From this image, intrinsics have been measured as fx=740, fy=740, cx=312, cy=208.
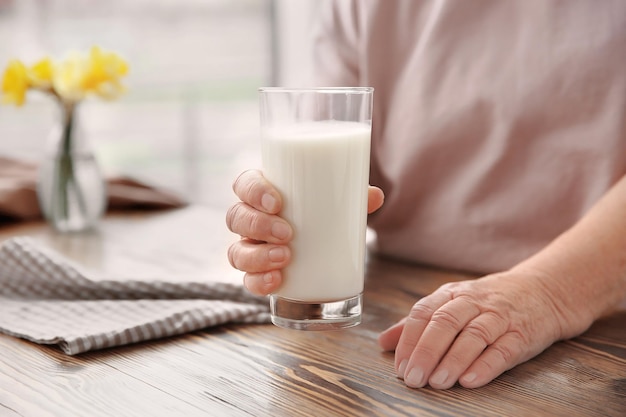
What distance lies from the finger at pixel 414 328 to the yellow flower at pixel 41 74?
112cm

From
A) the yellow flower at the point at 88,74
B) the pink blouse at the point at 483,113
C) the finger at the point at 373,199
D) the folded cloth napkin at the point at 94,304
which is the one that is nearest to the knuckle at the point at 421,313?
the finger at the point at 373,199

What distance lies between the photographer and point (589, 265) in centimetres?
98

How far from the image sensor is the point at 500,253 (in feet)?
4.13

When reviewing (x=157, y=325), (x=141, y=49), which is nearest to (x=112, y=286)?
(x=157, y=325)

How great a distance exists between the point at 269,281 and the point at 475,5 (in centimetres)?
66

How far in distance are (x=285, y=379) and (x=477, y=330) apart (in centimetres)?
22

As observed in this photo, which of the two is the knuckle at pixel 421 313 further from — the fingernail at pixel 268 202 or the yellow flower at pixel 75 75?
the yellow flower at pixel 75 75

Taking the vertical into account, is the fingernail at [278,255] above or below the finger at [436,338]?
above

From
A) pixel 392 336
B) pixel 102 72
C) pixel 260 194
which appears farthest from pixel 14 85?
pixel 392 336

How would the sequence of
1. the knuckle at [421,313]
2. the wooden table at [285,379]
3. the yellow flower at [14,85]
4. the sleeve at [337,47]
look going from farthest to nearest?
the yellow flower at [14,85]
the sleeve at [337,47]
the knuckle at [421,313]
the wooden table at [285,379]

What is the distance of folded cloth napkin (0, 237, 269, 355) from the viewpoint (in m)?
0.94

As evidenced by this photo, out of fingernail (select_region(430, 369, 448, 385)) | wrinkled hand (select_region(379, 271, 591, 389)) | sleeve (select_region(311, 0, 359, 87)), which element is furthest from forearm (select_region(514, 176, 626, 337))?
sleeve (select_region(311, 0, 359, 87))

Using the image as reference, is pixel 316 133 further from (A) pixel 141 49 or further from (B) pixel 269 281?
(A) pixel 141 49

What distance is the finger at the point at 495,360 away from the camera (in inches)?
31.0
